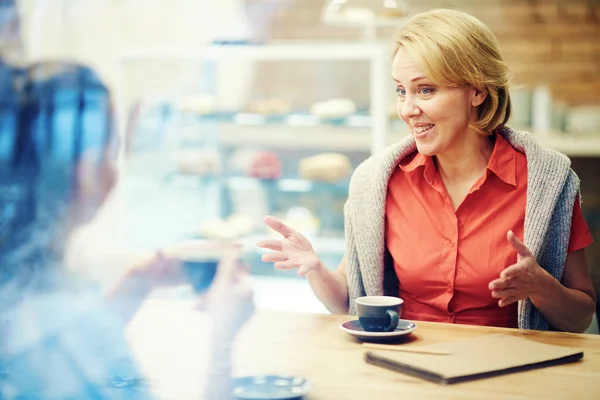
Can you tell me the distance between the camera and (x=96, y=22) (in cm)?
456

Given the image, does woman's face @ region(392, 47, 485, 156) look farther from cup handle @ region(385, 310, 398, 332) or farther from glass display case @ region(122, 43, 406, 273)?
glass display case @ region(122, 43, 406, 273)

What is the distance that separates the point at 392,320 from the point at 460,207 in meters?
0.44

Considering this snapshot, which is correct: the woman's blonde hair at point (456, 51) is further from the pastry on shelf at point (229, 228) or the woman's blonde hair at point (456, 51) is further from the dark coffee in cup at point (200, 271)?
the pastry on shelf at point (229, 228)

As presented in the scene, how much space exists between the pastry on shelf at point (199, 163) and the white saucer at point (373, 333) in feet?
8.18

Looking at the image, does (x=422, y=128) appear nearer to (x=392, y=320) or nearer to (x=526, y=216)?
(x=526, y=216)

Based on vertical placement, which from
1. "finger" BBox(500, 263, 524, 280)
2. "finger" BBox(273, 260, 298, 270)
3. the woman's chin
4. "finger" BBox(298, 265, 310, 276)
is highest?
the woman's chin

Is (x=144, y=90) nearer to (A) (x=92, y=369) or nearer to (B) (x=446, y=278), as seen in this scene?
(B) (x=446, y=278)

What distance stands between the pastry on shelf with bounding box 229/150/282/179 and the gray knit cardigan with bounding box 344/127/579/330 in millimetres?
1930

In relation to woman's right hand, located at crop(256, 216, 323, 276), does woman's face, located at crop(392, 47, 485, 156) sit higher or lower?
higher

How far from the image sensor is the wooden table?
1023mm

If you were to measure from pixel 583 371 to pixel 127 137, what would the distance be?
3049 millimetres

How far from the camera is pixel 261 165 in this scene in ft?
12.0

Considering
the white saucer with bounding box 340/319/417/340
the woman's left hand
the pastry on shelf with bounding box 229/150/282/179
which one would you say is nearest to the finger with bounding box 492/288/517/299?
the woman's left hand

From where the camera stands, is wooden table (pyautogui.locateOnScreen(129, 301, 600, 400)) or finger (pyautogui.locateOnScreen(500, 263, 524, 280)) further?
finger (pyautogui.locateOnScreen(500, 263, 524, 280))
